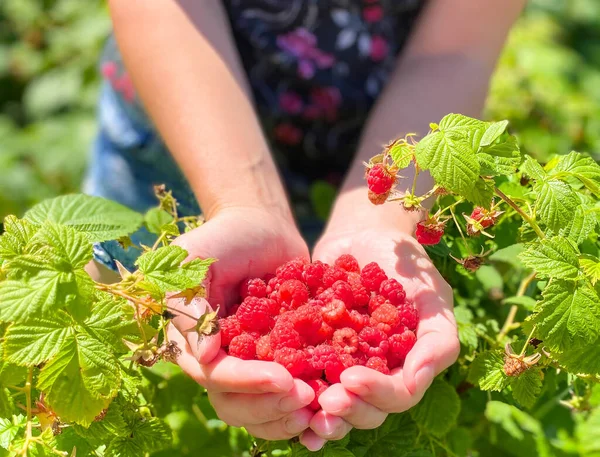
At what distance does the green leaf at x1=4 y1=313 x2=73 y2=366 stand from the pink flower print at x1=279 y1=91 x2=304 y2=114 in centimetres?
110

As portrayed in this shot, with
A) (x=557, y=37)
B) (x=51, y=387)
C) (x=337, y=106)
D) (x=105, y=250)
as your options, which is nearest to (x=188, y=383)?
(x=105, y=250)

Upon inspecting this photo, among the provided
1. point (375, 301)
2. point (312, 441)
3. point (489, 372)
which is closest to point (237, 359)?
point (312, 441)

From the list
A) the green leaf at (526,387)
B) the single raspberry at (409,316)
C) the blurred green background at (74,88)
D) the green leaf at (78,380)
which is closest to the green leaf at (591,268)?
the green leaf at (526,387)

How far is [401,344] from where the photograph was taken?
3.49 ft

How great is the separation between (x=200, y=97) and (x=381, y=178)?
0.50m

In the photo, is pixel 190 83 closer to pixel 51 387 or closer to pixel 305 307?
pixel 305 307

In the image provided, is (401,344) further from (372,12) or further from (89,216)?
(372,12)

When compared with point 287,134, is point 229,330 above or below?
above

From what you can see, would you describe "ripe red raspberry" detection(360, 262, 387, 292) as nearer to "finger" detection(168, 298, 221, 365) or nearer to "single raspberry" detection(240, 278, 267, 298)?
"single raspberry" detection(240, 278, 267, 298)

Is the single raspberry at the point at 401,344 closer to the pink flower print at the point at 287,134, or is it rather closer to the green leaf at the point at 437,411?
the green leaf at the point at 437,411

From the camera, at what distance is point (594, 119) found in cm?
287

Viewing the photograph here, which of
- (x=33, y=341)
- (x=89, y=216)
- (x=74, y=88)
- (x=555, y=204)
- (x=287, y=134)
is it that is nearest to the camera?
(x=33, y=341)

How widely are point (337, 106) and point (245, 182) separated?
0.65 metres

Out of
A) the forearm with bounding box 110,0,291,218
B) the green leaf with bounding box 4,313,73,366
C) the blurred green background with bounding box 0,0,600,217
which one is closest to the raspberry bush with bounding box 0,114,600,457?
the green leaf with bounding box 4,313,73,366
